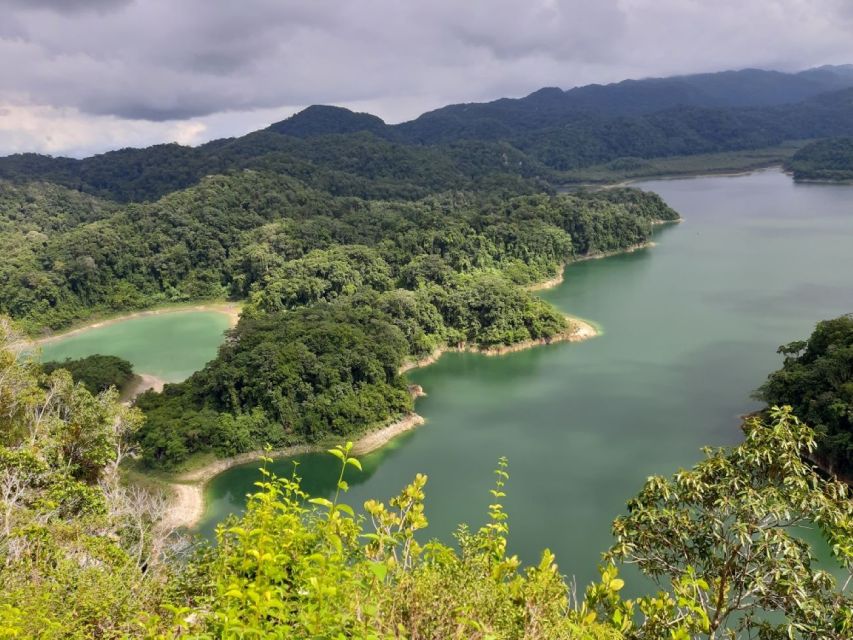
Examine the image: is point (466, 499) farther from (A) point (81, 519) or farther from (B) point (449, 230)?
(B) point (449, 230)

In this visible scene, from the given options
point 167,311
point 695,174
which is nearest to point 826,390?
point 167,311

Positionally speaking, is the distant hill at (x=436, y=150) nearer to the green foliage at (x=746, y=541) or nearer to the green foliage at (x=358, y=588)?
the green foliage at (x=746, y=541)

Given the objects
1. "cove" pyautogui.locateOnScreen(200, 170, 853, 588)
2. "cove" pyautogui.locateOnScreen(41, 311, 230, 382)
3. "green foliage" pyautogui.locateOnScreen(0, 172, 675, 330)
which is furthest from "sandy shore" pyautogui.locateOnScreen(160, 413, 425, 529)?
"green foliage" pyautogui.locateOnScreen(0, 172, 675, 330)

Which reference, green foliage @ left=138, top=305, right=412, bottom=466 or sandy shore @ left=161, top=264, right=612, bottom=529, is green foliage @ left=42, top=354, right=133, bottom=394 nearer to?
green foliage @ left=138, top=305, right=412, bottom=466

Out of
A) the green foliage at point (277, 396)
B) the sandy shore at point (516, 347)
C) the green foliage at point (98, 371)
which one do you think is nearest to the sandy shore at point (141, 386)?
the green foliage at point (98, 371)

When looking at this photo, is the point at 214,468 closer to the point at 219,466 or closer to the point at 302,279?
the point at 219,466

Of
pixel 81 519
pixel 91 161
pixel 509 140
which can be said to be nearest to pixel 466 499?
pixel 81 519
